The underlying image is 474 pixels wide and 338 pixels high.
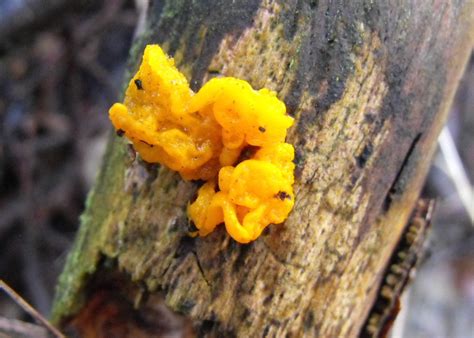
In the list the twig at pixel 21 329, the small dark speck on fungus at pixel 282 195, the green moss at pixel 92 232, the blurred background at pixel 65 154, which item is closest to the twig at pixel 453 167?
the blurred background at pixel 65 154

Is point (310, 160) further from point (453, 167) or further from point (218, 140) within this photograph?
point (453, 167)

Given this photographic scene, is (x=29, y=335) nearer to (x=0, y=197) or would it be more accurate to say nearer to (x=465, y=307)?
(x=0, y=197)

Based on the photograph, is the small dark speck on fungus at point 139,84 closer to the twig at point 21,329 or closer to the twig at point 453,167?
the twig at point 21,329

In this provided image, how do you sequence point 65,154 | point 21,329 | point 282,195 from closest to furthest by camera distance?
point 282,195 < point 21,329 < point 65,154

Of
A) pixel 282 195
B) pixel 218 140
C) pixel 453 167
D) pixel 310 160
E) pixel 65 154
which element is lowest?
pixel 282 195

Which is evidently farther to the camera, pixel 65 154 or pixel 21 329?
pixel 65 154

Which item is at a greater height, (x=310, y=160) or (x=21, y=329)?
(x=310, y=160)

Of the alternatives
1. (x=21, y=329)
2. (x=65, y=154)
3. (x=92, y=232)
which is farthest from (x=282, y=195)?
(x=65, y=154)
